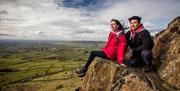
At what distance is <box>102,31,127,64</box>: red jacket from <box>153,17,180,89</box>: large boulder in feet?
10.5

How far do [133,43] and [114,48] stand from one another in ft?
5.08

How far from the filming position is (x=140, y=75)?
14.2 m

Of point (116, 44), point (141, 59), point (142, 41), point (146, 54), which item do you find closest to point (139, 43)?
point (142, 41)

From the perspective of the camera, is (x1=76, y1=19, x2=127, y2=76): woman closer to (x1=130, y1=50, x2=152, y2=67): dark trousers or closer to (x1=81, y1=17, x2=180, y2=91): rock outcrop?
(x1=81, y1=17, x2=180, y2=91): rock outcrop

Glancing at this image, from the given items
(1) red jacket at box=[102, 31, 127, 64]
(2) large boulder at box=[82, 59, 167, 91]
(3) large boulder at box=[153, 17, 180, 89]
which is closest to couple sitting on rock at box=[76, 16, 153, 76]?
(1) red jacket at box=[102, 31, 127, 64]

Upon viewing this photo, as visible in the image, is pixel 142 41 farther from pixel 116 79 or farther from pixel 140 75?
pixel 116 79

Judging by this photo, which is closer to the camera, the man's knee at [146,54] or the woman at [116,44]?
the man's knee at [146,54]

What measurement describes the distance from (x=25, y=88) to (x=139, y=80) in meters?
95.6

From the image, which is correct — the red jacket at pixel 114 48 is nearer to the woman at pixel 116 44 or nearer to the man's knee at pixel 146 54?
the woman at pixel 116 44

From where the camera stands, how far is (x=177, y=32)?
17.6 metres

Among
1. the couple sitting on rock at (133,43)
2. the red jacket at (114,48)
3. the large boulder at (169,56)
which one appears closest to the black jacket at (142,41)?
the couple sitting on rock at (133,43)

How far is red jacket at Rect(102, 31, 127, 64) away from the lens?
14734 millimetres

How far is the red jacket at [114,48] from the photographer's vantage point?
48.3ft

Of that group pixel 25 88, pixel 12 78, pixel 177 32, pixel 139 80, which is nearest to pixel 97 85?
pixel 139 80
